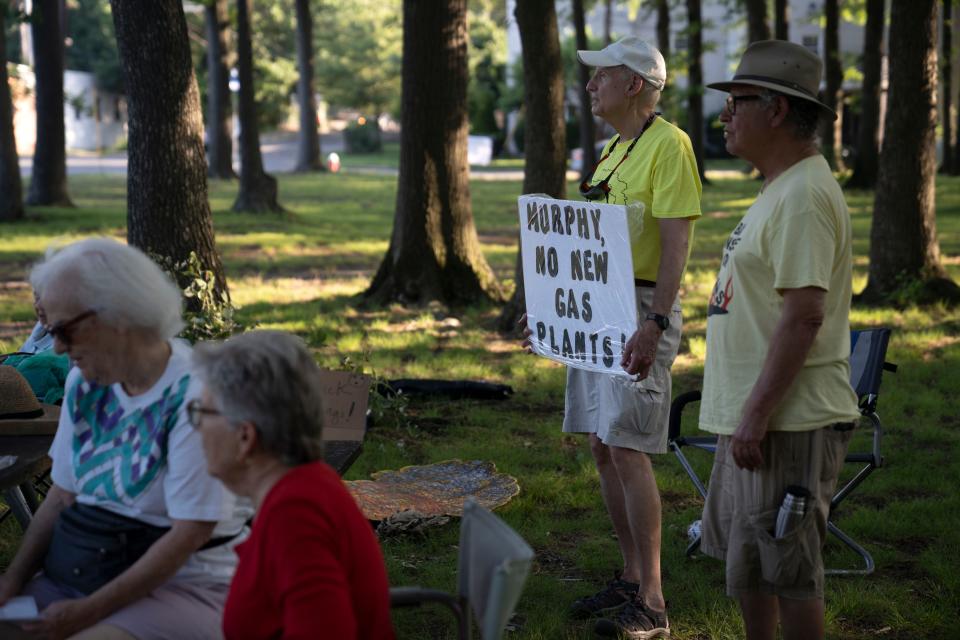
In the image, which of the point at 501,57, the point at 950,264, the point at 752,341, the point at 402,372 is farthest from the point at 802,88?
the point at 501,57

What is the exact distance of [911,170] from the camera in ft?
37.5

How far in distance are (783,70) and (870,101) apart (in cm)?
2445

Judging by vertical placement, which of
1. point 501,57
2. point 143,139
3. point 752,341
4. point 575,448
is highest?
point 501,57

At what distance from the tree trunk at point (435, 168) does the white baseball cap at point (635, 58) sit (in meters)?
7.25

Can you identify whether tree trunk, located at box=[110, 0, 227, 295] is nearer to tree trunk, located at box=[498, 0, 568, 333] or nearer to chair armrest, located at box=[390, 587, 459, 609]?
tree trunk, located at box=[498, 0, 568, 333]

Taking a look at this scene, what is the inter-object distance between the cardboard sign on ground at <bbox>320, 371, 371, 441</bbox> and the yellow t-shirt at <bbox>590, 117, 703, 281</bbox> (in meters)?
2.19

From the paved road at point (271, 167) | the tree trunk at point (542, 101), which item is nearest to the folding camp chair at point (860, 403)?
the tree trunk at point (542, 101)

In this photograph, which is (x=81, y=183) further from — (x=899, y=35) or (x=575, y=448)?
(x=575, y=448)

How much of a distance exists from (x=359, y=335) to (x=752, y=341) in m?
7.34

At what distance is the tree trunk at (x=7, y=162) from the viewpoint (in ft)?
65.3

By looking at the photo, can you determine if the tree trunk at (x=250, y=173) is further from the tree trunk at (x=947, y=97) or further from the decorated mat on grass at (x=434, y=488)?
the decorated mat on grass at (x=434, y=488)

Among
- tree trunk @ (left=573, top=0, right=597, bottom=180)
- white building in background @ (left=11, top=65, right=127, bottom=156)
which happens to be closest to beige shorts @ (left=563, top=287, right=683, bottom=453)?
tree trunk @ (left=573, top=0, right=597, bottom=180)

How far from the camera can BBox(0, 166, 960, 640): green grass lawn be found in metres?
4.78

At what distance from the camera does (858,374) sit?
18.3 ft
